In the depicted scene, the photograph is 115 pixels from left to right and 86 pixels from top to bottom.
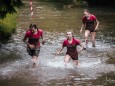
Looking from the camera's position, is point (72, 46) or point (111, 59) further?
point (111, 59)

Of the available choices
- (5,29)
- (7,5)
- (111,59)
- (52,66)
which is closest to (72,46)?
(52,66)

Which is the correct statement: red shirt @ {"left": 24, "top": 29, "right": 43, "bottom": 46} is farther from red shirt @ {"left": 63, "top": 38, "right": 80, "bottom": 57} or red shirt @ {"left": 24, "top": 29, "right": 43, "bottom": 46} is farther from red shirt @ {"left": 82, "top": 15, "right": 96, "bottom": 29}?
red shirt @ {"left": 82, "top": 15, "right": 96, "bottom": 29}

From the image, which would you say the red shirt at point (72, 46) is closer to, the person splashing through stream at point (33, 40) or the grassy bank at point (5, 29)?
the person splashing through stream at point (33, 40)

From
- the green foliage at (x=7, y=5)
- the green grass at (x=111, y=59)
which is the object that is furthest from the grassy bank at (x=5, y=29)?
the green grass at (x=111, y=59)

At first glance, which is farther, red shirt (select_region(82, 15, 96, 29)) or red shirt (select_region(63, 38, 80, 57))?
red shirt (select_region(82, 15, 96, 29))

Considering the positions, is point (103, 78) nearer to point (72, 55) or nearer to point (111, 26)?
point (72, 55)

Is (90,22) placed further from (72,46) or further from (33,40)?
(72,46)

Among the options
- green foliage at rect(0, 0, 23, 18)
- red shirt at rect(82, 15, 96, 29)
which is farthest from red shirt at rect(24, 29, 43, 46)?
red shirt at rect(82, 15, 96, 29)

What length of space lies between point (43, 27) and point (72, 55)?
667 inches

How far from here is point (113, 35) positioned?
2678 centimetres

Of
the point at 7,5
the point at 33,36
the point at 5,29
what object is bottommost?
A: the point at 5,29

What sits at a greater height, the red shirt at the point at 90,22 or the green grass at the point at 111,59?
the red shirt at the point at 90,22

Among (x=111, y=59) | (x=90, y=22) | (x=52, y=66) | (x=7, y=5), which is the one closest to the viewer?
(x=52, y=66)

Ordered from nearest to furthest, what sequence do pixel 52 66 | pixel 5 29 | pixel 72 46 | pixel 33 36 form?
pixel 72 46 → pixel 33 36 → pixel 52 66 → pixel 5 29
